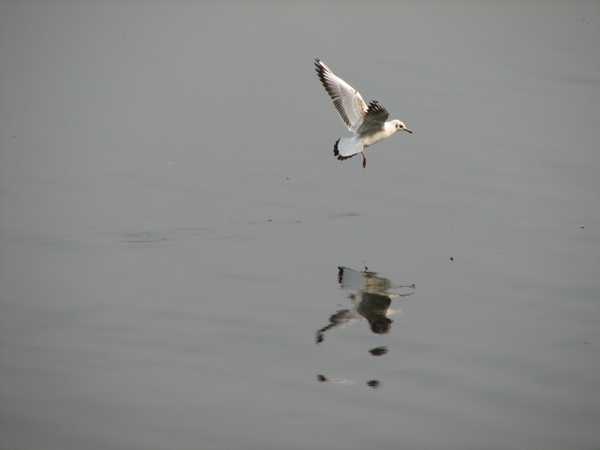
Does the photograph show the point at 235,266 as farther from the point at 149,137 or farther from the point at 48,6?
the point at 48,6

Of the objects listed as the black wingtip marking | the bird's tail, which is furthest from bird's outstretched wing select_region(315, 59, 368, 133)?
the black wingtip marking

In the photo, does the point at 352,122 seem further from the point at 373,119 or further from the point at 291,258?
the point at 291,258

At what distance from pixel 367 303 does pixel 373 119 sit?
3.70m

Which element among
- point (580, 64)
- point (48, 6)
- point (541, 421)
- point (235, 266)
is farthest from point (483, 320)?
point (48, 6)

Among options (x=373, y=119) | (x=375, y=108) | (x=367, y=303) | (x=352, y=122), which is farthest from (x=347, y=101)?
(x=367, y=303)

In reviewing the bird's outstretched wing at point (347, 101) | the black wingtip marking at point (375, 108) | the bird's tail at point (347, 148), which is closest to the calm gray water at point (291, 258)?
the bird's tail at point (347, 148)

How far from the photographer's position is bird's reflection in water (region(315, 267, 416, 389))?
7.12 metres

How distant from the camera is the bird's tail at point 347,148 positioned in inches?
424

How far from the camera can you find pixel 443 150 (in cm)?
1270

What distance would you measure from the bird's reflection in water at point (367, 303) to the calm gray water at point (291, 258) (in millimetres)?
24

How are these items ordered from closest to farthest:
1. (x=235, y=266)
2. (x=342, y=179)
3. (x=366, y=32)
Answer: (x=235, y=266)
(x=342, y=179)
(x=366, y=32)

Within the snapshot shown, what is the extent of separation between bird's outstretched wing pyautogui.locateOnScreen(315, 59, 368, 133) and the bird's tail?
177 mm

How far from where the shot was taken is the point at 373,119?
10.5 meters

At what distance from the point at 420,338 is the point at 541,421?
1414 millimetres
